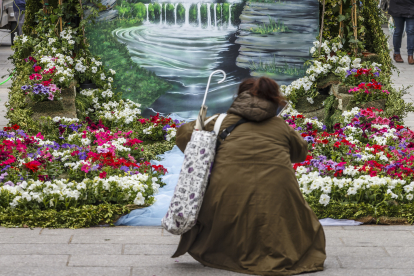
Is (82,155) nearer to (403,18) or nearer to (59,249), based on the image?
(59,249)

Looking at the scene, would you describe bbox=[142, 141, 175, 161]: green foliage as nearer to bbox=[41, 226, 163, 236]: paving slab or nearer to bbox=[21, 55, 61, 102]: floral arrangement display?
bbox=[21, 55, 61, 102]: floral arrangement display

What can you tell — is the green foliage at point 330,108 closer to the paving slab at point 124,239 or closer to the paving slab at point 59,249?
the paving slab at point 124,239

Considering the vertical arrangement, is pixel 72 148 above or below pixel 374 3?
below

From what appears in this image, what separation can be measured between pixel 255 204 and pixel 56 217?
1.81m

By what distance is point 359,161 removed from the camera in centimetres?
519

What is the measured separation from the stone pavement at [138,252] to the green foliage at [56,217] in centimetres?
8

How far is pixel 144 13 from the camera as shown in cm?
764

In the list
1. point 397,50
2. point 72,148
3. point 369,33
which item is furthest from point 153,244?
point 397,50

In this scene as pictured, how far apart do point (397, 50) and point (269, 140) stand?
9.55 m

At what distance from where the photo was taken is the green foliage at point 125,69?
7.59 m

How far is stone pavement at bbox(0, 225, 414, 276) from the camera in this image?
132 inches

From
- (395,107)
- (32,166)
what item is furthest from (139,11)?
(395,107)

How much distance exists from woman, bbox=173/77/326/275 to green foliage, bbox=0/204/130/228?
1164 mm

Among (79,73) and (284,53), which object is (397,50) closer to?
(284,53)
